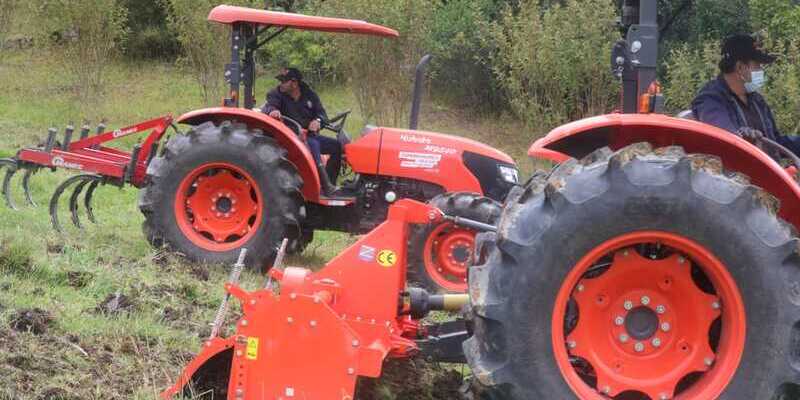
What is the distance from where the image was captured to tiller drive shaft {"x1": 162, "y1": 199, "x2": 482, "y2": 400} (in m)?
4.00

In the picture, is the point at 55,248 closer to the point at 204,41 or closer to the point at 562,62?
the point at 562,62

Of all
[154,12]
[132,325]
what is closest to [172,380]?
[132,325]

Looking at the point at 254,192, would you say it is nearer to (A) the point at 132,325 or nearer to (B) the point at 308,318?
(A) the point at 132,325

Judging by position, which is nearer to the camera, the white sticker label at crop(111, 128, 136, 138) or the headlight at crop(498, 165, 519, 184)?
the headlight at crop(498, 165, 519, 184)

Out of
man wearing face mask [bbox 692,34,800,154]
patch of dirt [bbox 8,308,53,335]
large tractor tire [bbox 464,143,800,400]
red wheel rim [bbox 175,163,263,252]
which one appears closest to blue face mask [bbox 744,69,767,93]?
man wearing face mask [bbox 692,34,800,154]

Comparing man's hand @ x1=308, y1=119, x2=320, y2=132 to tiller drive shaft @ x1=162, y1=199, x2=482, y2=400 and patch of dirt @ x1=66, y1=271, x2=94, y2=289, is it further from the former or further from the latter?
tiller drive shaft @ x1=162, y1=199, x2=482, y2=400

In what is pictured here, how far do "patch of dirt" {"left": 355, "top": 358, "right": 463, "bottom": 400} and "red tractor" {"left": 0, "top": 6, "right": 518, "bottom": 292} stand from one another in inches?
110

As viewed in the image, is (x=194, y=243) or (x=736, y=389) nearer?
(x=736, y=389)

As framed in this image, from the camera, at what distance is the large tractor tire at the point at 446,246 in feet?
25.6

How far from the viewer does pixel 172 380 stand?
4.73 metres

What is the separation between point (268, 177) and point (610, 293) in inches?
183

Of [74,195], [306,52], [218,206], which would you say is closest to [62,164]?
[74,195]

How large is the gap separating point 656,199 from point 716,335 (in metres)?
0.62

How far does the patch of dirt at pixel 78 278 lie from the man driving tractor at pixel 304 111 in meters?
2.62
